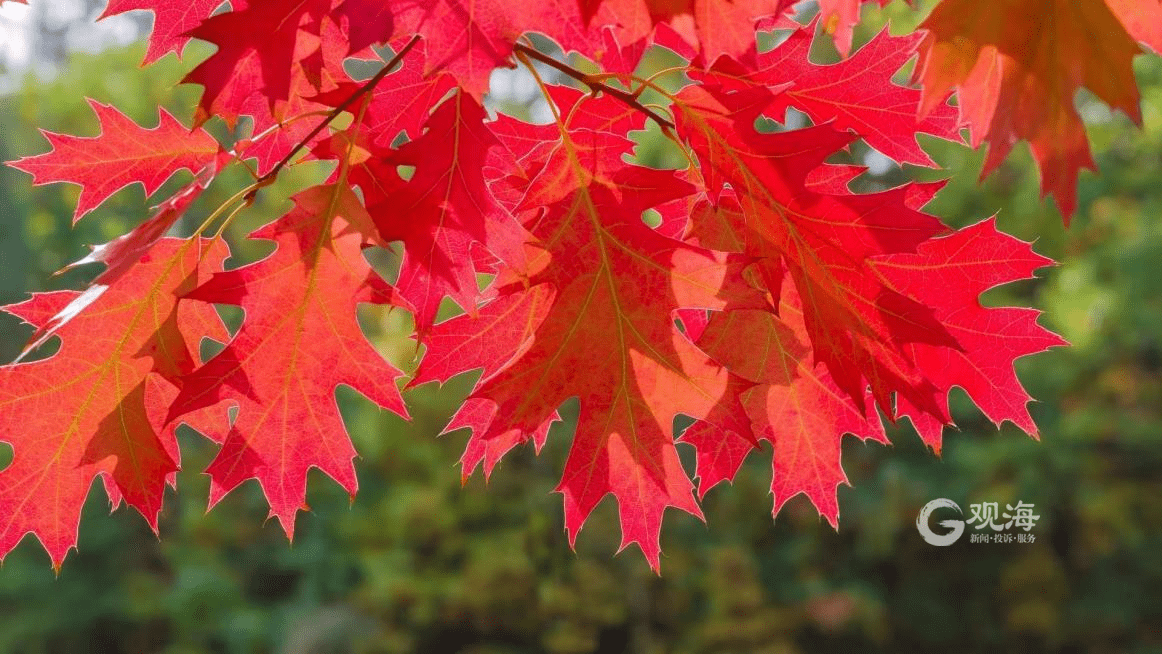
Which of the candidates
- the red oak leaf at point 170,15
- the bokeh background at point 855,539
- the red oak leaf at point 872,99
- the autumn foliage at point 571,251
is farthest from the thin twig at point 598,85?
the bokeh background at point 855,539

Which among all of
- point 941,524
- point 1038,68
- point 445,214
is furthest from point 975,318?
point 941,524

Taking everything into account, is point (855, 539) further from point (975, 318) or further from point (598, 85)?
point (598, 85)

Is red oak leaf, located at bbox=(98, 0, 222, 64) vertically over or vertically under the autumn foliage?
over

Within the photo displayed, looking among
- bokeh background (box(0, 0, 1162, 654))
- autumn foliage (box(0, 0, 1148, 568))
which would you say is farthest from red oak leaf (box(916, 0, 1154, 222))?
bokeh background (box(0, 0, 1162, 654))

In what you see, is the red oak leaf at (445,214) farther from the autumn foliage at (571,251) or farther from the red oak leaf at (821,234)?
the red oak leaf at (821,234)

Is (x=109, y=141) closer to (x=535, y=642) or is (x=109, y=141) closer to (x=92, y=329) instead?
(x=92, y=329)

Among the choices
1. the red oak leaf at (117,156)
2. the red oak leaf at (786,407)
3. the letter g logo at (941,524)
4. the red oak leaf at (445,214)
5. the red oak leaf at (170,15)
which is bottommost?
the red oak leaf at (786,407)

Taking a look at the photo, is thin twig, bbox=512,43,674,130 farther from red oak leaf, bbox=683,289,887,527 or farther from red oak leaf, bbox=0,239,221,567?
red oak leaf, bbox=0,239,221,567
